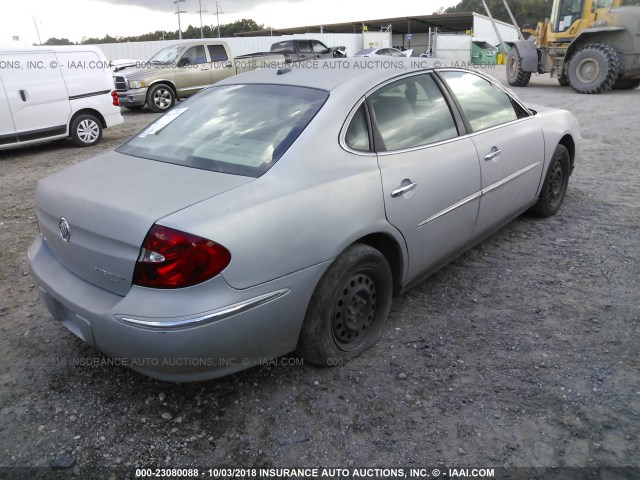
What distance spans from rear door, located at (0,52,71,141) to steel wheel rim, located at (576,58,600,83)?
43.8 feet

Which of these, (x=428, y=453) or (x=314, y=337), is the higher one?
(x=314, y=337)

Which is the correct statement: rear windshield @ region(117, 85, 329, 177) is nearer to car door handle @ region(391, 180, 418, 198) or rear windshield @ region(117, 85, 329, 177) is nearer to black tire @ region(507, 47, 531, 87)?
car door handle @ region(391, 180, 418, 198)

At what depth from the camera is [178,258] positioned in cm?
199

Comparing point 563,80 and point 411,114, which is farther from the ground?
point 411,114

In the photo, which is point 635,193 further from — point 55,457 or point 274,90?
point 55,457

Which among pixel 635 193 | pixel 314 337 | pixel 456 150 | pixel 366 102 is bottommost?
pixel 635 193

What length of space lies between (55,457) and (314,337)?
126cm

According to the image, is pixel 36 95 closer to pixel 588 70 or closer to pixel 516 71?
pixel 588 70

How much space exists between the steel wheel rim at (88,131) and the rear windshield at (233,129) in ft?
22.8

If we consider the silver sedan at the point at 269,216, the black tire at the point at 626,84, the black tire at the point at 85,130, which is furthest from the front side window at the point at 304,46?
the silver sedan at the point at 269,216

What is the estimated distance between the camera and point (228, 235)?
6.66 feet

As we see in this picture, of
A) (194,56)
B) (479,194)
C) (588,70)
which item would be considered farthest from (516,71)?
(479,194)

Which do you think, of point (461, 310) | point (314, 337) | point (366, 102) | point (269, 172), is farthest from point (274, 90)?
point (461, 310)

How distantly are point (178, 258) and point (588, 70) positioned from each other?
15411 mm
